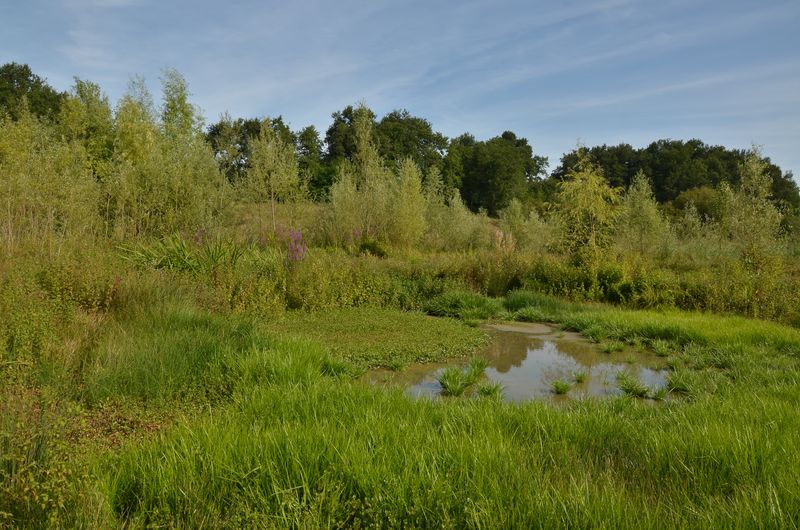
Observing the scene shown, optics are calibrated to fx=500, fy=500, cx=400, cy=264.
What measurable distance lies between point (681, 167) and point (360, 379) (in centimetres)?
6085

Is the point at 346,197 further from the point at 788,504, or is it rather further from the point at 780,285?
the point at 788,504

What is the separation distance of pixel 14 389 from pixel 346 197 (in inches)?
633

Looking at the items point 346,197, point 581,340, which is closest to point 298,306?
point 581,340

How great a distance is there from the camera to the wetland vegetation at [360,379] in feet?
7.41

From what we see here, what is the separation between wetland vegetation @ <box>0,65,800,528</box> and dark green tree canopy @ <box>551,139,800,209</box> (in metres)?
44.8

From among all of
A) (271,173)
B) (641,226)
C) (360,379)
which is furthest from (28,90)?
(360,379)

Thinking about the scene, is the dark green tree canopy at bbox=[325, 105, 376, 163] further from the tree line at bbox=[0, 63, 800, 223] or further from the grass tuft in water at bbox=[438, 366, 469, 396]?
the grass tuft in water at bbox=[438, 366, 469, 396]

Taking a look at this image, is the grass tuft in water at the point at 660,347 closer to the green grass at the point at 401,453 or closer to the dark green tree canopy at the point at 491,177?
the green grass at the point at 401,453

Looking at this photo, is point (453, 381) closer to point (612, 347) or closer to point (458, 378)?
point (458, 378)

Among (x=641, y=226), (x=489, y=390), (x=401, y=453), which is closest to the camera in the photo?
(x=401, y=453)

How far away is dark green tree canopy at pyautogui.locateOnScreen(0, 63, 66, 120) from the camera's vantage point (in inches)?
1679

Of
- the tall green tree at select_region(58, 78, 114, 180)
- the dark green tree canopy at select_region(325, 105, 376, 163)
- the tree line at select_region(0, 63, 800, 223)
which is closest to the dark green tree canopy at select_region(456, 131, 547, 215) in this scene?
the tree line at select_region(0, 63, 800, 223)

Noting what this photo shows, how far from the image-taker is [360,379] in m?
4.92

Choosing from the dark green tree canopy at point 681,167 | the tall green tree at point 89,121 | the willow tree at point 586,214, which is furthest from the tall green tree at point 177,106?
the dark green tree canopy at point 681,167
